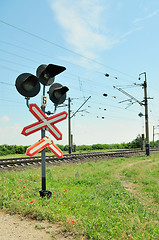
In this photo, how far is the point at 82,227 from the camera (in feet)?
13.4

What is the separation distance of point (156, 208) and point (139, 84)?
840 inches

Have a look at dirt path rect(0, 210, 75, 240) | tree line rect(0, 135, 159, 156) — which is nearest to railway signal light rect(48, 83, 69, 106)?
dirt path rect(0, 210, 75, 240)

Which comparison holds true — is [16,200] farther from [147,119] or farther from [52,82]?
[147,119]

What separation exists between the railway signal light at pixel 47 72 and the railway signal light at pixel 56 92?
0.25 meters

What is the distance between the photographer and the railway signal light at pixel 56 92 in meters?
6.50

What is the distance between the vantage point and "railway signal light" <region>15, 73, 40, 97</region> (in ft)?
19.0

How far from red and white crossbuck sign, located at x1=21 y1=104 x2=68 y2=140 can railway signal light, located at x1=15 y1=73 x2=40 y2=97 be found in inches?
21.0

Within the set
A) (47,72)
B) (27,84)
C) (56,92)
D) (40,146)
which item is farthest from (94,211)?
(47,72)

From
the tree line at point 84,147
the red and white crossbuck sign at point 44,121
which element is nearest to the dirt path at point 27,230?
the red and white crossbuck sign at point 44,121

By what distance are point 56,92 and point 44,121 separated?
1195 mm

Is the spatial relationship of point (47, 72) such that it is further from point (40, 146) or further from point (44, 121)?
point (40, 146)

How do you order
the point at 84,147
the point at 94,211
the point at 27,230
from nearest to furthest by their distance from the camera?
the point at 27,230
the point at 94,211
the point at 84,147

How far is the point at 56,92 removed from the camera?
21.4 ft

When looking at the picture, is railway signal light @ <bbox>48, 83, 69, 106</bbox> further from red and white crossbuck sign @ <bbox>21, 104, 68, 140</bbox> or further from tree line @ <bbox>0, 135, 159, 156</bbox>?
tree line @ <bbox>0, 135, 159, 156</bbox>
